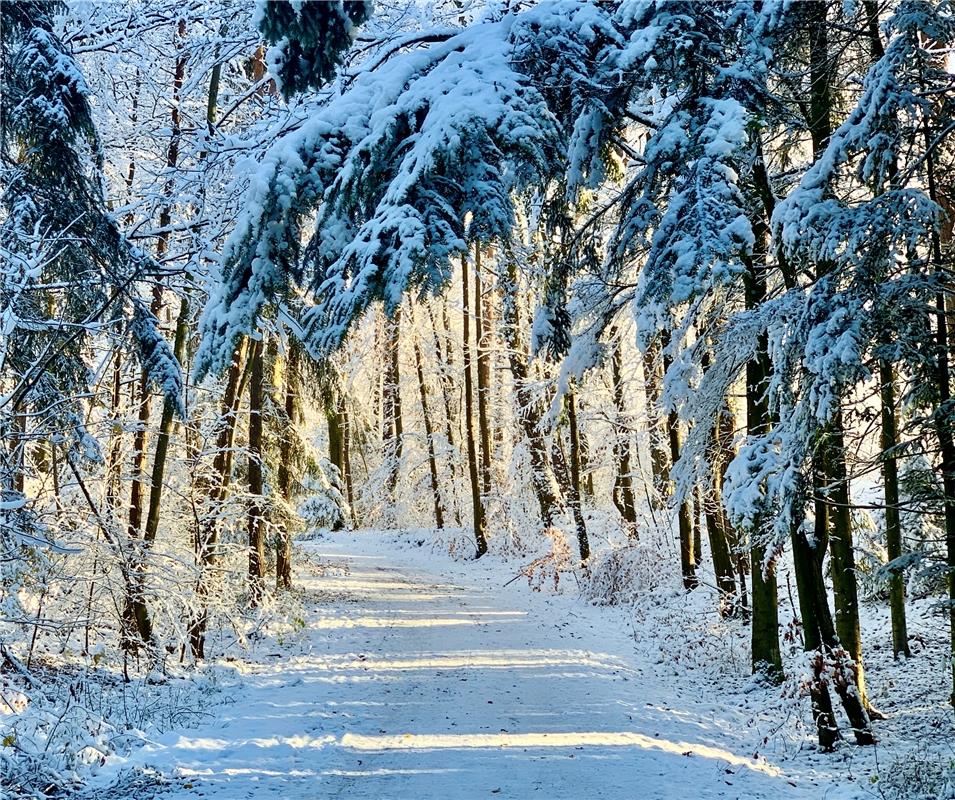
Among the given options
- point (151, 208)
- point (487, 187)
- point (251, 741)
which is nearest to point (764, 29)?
point (487, 187)

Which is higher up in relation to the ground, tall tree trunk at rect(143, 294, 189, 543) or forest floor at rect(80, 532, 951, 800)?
tall tree trunk at rect(143, 294, 189, 543)

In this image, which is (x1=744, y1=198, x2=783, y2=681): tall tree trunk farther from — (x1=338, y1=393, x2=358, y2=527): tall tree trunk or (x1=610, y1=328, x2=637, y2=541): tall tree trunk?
(x1=338, y1=393, x2=358, y2=527): tall tree trunk

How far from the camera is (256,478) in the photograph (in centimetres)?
1327

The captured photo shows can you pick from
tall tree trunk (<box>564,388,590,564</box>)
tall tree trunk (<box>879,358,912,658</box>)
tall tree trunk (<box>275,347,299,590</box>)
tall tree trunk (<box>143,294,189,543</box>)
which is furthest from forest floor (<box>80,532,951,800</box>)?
tall tree trunk (<box>564,388,590,564</box>)

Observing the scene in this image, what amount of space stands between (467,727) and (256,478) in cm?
735

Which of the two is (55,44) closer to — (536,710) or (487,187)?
(487,187)

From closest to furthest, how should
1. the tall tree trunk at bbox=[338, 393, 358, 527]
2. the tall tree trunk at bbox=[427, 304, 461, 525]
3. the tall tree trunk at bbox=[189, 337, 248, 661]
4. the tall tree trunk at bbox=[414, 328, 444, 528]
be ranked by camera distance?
1. the tall tree trunk at bbox=[189, 337, 248, 661]
2. the tall tree trunk at bbox=[427, 304, 461, 525]
3. the tall tree trunk at bbox=[414, 328, 444, 528]
4. the tall tree trunk at bbox=[338, 393, 358, 527]

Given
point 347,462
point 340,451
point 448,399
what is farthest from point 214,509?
point 340,451

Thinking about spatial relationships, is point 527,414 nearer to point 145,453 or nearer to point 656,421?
point 656,421

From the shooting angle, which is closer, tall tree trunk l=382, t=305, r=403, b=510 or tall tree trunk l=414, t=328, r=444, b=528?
tall tree trunk l=414, t=328, r=444, b=528

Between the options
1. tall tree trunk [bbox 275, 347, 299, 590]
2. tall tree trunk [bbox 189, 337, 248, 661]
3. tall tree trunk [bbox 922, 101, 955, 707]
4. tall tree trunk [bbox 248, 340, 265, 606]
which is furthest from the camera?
tall tree trunk [bbox 275, 347, 299, 590]

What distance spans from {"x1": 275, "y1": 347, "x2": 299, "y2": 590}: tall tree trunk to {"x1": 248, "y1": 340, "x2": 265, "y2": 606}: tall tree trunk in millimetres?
620

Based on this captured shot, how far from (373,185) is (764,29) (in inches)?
104

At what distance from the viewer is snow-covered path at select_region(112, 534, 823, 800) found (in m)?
5.95
